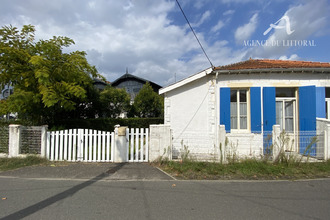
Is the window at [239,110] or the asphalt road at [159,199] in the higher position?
the window at [239,110]

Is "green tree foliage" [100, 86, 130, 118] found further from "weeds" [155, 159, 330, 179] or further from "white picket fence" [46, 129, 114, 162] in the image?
"weeds" [155, 159, 330, 179]

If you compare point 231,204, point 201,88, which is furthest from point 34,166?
point 201,88

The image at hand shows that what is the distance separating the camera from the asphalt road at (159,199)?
2.97 m

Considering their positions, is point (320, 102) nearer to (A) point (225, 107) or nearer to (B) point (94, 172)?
(A) point (225, 107)

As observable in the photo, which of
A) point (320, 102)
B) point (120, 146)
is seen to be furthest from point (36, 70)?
point (320, 102)

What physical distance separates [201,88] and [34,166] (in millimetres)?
7012

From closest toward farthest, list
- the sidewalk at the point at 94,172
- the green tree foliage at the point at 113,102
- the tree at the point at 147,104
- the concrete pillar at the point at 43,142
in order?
1. the sidewalk at the point at 94,172
2. the concrete pillar at the point at 43,142
3. the green tree foliage at the point at 113,102
4. the tree at the point at 147,104

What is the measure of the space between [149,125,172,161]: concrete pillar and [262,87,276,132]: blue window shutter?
13.8 feet

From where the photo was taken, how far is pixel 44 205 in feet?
10.7

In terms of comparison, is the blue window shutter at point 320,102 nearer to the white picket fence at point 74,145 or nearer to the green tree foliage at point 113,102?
the white picket fence at point 74,145

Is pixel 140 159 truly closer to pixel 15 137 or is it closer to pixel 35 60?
pixel 15 137

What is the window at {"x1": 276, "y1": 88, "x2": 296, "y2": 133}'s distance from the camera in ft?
24.9

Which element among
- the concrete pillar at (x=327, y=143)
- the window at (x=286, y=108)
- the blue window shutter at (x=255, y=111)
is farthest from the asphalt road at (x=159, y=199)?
the window at (x=286, y=108)

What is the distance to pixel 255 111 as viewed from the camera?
7285 mm
